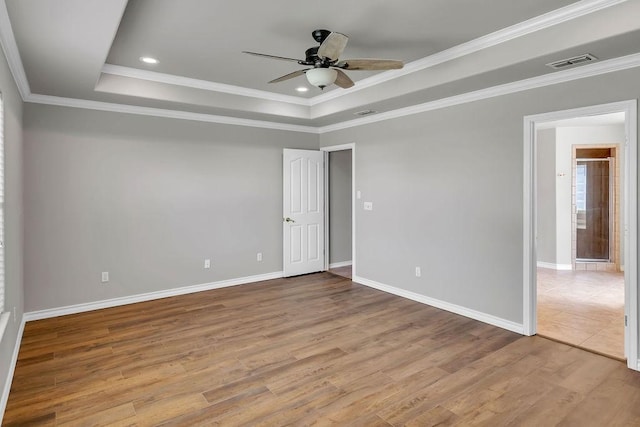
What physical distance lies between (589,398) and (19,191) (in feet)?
17.1

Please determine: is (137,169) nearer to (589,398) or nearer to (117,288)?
(117,288)

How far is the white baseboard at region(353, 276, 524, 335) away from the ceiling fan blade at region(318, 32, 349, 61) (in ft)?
10.1

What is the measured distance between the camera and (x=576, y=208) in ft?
22.4

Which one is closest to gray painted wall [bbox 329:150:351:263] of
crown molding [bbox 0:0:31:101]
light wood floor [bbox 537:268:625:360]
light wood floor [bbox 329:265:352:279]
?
light wood floor [bbox 329:265:352:279]

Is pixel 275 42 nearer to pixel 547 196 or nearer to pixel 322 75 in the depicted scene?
pixel 322 75

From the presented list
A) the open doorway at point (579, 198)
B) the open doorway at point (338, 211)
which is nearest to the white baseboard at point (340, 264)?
the open doorway at point (338, 211)

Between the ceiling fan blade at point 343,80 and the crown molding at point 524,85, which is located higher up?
the crown molding at point 524,85

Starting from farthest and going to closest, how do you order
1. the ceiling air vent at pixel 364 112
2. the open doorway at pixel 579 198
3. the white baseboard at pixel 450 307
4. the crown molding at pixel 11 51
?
the open doorway at pixel 579 198 < the ceiling air vent at pixel 364 112 < the white baseboard at pixel 450 307 < the crown molding at pixel 11 51

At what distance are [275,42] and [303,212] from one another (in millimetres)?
3289

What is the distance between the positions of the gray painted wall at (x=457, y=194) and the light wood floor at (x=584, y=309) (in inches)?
22.2

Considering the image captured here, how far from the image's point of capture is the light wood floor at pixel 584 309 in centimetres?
350

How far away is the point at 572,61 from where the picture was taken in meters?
3.01

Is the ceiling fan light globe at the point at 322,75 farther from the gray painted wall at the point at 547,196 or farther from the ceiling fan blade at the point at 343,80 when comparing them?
the gray painted wall at the point at 547,196

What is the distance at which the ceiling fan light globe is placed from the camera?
293 centimetres
